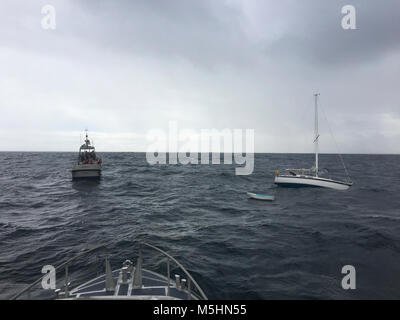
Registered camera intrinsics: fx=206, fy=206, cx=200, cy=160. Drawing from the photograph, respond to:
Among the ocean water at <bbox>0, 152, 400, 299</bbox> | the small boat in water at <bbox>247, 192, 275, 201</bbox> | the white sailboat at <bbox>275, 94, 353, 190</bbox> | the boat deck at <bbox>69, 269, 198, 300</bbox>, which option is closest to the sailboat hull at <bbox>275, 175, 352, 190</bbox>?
the white sailboat at <bbox>275, 94, 353, 190</bbox>

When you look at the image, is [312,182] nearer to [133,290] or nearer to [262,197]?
[262,197]

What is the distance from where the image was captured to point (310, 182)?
3484 cm

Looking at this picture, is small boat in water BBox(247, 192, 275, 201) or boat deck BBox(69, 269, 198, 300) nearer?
boat deck BBox(69, 269, 198, 300)

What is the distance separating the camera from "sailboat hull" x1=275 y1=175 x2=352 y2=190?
1340 inches

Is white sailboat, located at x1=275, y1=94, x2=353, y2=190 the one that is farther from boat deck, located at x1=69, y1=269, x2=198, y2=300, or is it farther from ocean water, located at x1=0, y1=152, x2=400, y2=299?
boat deck, located at x1=69, y1=269, x2=198, y2=300

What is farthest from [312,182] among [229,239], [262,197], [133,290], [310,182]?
[133,290]

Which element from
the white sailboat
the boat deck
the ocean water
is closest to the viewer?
the boat deck

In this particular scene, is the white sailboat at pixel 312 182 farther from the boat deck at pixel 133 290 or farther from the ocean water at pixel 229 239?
the boat deck at pixel 133 290

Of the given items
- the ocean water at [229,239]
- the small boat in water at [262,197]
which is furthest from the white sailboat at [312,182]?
the small boat in water at [262,197]

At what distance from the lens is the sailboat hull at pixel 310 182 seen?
34.0 metres

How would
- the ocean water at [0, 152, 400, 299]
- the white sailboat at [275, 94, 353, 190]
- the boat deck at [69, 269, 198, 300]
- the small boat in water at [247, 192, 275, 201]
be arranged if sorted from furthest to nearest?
the white sailboat at [275, 94, 353, 190], the small boat in water at [247, 192, 275, 201], the ocean water at [0, 152, 400, 299], the boat deck at [69, 269, 198, 300]

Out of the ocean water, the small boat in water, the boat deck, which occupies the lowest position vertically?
the ocean water

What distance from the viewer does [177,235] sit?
1572 centimetres

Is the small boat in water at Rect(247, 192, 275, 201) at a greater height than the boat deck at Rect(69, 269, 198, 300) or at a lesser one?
lesser
